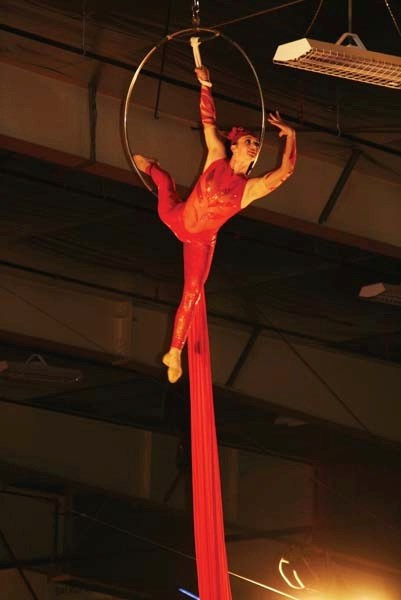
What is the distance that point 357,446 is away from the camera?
842 inches

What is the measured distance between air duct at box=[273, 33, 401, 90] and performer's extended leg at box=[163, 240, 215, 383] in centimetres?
119

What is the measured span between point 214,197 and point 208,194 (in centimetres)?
4

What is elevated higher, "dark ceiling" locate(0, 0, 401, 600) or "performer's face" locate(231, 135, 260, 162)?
"dark ceiling" locate(0, 0, 401, 600)

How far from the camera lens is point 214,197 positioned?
7.17 meters

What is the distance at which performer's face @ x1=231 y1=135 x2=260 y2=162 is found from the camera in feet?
23.6

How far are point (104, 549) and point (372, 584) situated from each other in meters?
5.85

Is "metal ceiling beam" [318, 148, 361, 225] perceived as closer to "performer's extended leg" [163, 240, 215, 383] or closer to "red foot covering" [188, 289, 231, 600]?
"performer's extended leg" [163, 240, 215, 383]

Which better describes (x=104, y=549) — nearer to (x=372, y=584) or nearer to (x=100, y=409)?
(x=100, y=409)

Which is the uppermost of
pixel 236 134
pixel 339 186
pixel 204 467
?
pixel 339 186

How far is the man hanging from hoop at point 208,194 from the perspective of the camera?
23.6ft

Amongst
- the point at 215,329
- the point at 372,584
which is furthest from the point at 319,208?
the point at 372,584

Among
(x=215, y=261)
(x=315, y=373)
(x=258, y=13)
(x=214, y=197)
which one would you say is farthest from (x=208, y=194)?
(x=315, y=373)

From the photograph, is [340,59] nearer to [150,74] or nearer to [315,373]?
[150,74]

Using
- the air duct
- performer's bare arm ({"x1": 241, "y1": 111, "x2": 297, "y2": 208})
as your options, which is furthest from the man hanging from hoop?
the air duct
